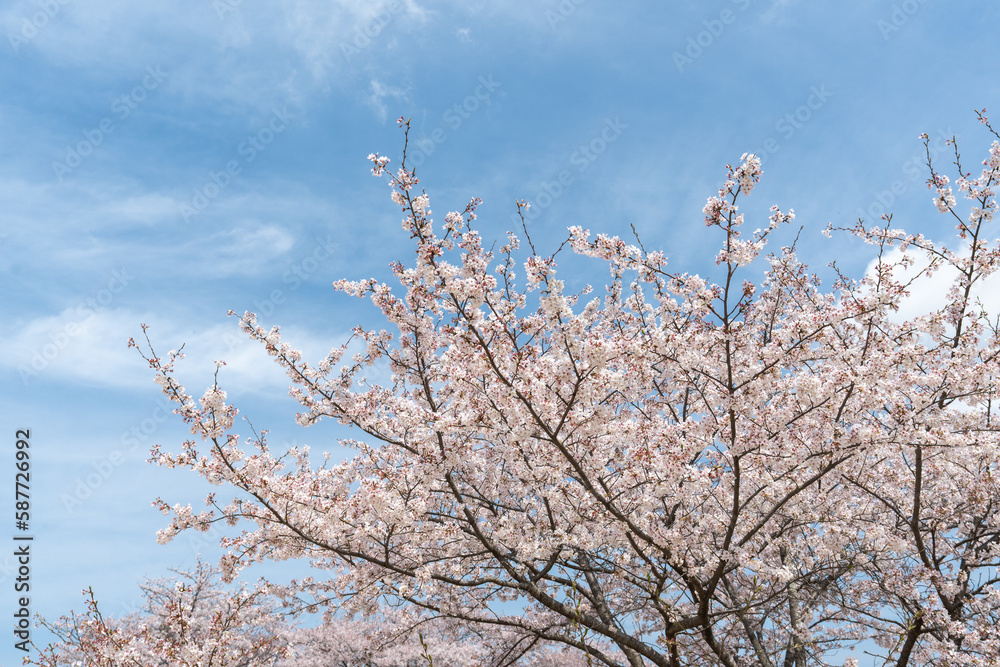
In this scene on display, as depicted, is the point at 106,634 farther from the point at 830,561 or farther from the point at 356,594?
the point at 830,561

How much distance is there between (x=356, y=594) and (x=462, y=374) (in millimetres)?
4078

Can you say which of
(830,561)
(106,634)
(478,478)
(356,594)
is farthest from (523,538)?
(106,634)

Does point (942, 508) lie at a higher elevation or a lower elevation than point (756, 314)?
lower

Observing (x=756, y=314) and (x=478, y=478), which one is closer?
(x=478, y=478)

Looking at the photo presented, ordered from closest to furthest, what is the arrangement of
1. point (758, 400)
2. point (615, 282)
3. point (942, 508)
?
point (758, 400)
point (942, 508)
point (615, 282)

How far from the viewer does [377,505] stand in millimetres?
6629

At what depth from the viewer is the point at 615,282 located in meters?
9.59

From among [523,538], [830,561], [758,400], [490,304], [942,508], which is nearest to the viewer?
[490,304]

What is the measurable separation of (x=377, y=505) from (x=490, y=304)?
2.61 meters

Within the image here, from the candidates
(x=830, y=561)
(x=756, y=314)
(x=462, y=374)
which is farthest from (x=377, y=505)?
(x=756, y=314)

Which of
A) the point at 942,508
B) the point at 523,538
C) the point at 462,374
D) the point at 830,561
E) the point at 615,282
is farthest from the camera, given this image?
the point at 615,282

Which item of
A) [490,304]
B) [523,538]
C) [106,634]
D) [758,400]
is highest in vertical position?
[490,304]

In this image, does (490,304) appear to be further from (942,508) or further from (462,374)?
(942,508)

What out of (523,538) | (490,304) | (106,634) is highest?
(490,304)
